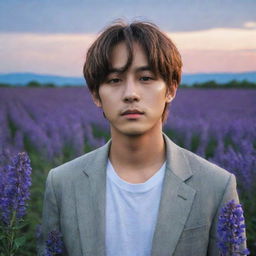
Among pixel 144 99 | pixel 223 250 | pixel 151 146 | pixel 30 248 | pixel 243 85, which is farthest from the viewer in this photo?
pixel 243 85

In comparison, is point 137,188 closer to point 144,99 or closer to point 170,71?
point 144,99

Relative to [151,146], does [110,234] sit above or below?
below

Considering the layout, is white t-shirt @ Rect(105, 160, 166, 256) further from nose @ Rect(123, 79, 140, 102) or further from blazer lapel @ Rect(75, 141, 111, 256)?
nose @ Rect(123, 79, 140, 102)

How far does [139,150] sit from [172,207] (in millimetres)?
294

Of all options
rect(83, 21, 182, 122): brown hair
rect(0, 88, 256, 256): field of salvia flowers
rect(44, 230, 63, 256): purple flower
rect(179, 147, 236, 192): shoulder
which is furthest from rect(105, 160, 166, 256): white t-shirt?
rect(0, 88, 256, 256): field of salvia flowers

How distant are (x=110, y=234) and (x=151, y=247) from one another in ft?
0.61

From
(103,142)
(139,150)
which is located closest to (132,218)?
(139,150)

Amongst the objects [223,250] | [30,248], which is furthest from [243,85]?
[223,250]

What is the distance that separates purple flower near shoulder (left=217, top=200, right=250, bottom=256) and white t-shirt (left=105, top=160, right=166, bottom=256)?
1.87 feet

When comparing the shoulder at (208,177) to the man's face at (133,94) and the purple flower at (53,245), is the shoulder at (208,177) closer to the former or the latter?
the man's face at (133,94)

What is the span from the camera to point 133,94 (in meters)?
1.92

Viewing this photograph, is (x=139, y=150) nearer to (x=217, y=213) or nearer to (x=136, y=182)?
(x=136, y=182)

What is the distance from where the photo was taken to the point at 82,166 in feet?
7.27

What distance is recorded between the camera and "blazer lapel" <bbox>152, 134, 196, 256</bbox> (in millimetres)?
1971
